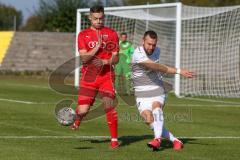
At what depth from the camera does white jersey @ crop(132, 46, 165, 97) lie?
11.7m

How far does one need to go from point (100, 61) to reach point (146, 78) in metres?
0.79

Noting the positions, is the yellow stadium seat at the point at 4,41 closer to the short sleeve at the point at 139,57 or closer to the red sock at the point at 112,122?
the red sock at the point at 112,122

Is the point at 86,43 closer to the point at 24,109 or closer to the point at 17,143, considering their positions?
the point at 17,143

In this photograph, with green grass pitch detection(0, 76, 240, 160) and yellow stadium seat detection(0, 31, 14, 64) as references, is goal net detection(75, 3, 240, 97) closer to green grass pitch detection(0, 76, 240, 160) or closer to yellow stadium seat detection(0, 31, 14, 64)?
green grass pitch detection(0, 76, 240, 160)

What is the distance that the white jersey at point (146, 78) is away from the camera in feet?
38.4

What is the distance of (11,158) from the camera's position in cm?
1016

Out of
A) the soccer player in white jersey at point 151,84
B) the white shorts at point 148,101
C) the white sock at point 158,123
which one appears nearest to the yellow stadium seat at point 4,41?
the soccer player in white jersey at point 151,84

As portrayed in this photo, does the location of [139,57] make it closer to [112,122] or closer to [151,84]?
[151,84]

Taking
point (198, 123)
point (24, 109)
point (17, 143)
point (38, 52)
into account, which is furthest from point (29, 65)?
point (17, 143)

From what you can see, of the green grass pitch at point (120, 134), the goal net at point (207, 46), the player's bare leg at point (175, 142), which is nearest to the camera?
the green grass pitch at point (120, 134)

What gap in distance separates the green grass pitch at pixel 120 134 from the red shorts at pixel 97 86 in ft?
2.63

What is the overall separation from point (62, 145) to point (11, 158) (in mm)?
1690

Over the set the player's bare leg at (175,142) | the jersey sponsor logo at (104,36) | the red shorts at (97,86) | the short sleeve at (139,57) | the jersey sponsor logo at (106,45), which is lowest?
the player's bare leg at (175,142)

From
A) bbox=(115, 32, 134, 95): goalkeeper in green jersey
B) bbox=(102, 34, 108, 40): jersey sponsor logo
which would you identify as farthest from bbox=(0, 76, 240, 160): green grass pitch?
bbox=(115, 32, 134, 95): goalkeeper in green jersey
